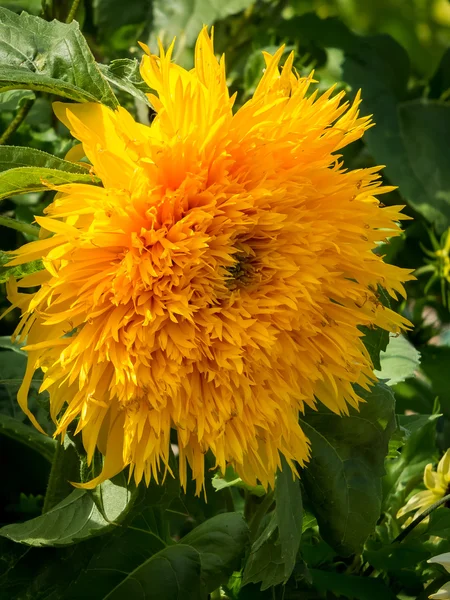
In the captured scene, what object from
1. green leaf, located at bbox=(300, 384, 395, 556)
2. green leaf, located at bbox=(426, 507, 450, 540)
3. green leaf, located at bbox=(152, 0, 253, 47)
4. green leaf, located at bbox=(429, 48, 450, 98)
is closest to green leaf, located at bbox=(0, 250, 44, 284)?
green leaf, located at bbox=(300, 384, 395, 556)

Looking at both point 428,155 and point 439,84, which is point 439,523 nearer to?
point 428,155

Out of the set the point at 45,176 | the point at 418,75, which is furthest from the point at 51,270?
the point at 418,75

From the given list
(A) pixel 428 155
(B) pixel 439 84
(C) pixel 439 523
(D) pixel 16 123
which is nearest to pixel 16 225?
(D) pixel 16 123

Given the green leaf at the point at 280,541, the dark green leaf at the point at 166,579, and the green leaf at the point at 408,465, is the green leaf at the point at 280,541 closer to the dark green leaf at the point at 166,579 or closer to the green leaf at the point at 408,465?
the dark green leaf at the point at 166,579

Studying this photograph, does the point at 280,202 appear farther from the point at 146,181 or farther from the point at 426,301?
the point at 426,301

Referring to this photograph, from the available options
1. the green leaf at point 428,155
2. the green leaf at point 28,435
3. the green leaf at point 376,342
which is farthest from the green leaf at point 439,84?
the green leaf at point 28,435

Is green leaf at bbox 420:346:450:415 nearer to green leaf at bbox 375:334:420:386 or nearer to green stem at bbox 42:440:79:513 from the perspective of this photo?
green leaf at bbox 375:334:420:386
